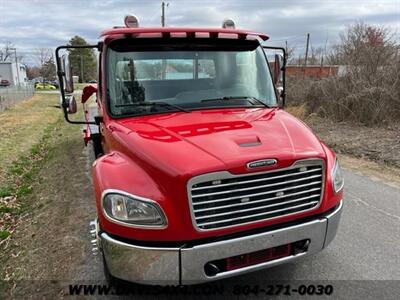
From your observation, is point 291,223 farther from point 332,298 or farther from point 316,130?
point 316,130

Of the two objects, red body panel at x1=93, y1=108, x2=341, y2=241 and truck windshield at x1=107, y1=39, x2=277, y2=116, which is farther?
truck windshield at x1=107, y1=39, x2=277, y2=116

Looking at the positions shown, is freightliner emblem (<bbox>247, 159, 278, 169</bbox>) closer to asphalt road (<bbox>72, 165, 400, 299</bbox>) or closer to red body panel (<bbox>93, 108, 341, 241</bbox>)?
red body panel (<bbox>93, 108, 341, 241</bbox>)

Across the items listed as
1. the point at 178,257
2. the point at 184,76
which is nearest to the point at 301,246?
the point at 178,257

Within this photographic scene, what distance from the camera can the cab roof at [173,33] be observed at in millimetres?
3725

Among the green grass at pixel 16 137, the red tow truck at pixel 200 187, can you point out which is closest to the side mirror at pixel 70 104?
the red tow truck at pixel 200 187

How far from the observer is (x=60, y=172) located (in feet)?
24.5

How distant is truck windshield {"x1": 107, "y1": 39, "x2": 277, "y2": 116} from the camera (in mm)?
3666

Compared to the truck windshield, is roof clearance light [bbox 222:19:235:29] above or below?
above

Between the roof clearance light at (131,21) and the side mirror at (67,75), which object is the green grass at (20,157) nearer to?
the side mirror at (67,75)

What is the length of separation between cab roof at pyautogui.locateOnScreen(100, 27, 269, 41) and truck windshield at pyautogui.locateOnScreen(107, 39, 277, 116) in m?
0.07

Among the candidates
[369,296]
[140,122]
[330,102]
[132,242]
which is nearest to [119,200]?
[132,242]

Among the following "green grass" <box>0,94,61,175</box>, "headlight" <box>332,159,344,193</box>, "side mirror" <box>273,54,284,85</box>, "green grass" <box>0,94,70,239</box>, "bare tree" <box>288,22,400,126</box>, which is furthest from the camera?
"bare tree" <box>288,22,400,126</box>

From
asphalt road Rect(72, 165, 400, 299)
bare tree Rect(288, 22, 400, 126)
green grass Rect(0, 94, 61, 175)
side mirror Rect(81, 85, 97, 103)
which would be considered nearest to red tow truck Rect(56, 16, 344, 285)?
asphalt road Rect(72, 165, 400, 299)

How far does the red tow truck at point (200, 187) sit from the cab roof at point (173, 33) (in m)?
0.03
